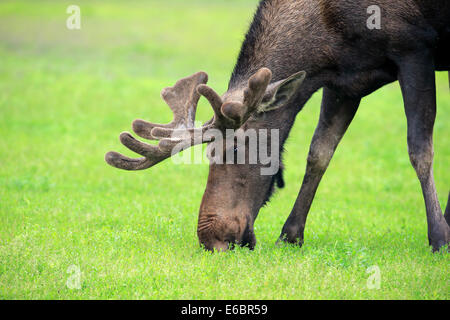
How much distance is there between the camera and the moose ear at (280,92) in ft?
21.1

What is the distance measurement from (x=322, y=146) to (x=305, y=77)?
3.62ft

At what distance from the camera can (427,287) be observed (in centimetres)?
573

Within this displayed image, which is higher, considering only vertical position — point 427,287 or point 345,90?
point 345,90

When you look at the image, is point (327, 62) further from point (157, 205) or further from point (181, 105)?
point (157, 205)

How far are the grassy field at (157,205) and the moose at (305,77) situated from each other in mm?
471

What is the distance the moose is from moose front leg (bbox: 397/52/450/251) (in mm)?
10

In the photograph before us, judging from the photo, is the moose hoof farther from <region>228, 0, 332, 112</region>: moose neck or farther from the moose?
<region>228, 0, 332, 112</region>: moose neck

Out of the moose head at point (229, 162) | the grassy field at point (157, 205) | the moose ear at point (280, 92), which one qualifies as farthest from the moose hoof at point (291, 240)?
the moose ear at point (280, 92)

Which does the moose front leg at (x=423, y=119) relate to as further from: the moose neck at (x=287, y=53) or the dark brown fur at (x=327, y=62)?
the moose neck at (x=287, y=53)

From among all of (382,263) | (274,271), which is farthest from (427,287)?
(274,271)

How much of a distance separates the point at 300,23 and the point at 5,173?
21.1 ft

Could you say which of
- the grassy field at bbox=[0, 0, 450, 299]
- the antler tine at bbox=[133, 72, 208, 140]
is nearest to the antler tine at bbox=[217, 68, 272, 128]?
the antler tine at bbox=[133, 72, 208, 140]

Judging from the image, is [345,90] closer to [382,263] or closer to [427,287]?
[382,263]
